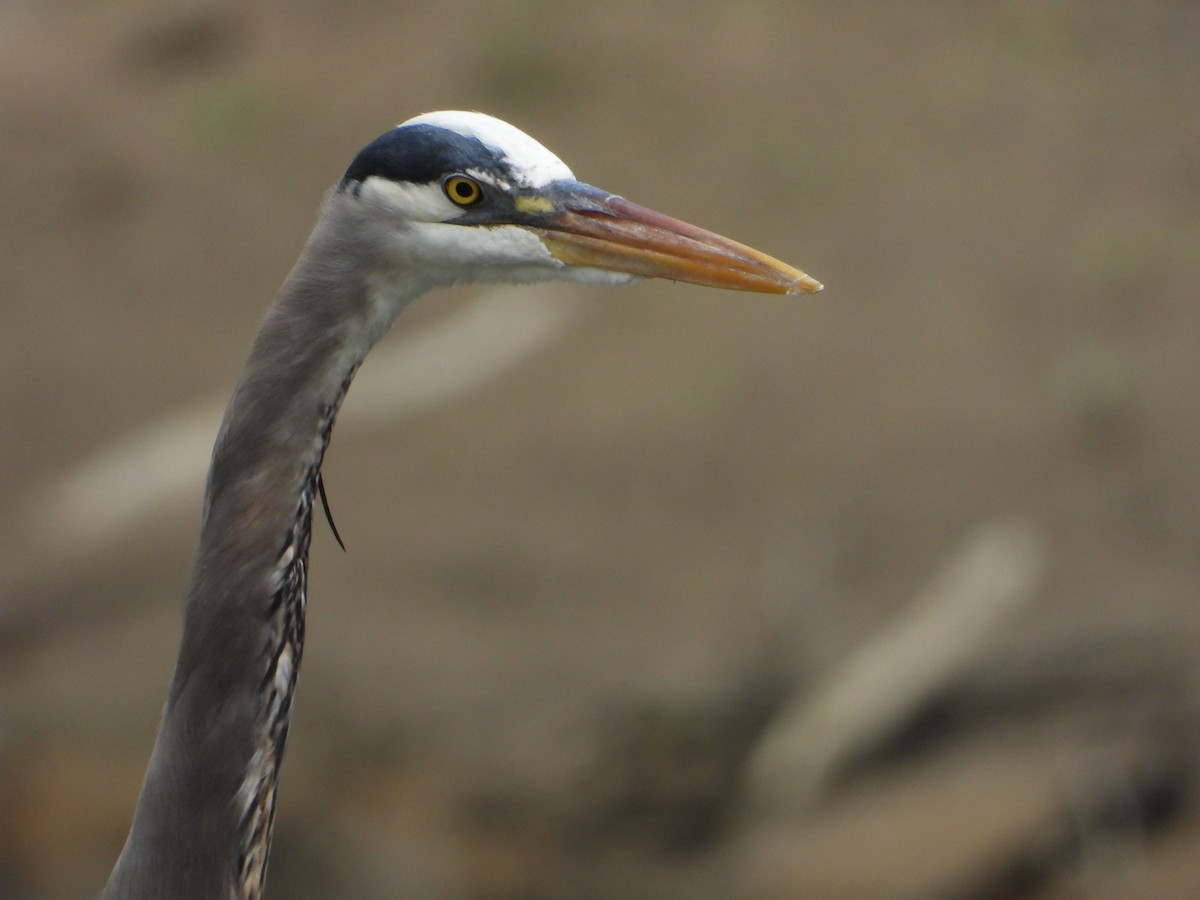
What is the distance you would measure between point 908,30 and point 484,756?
19.2ft

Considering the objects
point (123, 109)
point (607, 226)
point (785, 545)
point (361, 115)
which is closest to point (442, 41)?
point (361, 115)

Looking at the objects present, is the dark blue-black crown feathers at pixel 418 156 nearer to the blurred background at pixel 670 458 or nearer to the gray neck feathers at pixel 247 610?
the gray neck feathers at pixel 247 610

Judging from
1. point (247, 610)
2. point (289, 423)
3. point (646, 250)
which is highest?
point (646, 250)

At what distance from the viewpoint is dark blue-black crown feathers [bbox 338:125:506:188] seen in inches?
80.4

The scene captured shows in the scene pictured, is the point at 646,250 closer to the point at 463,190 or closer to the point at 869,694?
the point at 463,190

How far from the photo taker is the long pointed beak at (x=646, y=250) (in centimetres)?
212

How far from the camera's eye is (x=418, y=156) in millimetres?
2049

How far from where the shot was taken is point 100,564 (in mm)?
5836

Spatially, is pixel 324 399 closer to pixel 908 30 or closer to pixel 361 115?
pixel 361 115

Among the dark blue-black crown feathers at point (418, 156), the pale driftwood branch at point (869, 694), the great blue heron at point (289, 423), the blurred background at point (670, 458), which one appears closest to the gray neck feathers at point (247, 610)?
the great blue heron at point (289, 423)

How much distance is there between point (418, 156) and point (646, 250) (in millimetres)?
346

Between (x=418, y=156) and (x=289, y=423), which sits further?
(x=418, y=156)

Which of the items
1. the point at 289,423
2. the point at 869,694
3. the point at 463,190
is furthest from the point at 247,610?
the point at 869,694

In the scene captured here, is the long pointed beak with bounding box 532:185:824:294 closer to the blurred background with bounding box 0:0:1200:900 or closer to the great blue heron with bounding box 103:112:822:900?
the great blue heron with bounding box 103:112:822:900
